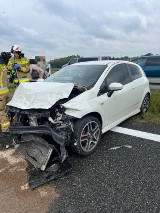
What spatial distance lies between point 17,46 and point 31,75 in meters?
1.10

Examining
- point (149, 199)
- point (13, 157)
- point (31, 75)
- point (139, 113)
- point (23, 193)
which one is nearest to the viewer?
point (149, 199)

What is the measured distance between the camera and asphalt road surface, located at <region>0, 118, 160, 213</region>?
292cm

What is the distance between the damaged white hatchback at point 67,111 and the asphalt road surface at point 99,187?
12.7 inches

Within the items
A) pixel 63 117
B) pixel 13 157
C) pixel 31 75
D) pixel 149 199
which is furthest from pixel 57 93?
pixel 31 75

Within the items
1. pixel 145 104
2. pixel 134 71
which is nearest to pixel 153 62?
pixel 145 104

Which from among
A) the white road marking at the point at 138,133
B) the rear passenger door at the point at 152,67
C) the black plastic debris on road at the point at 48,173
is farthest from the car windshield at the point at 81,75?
the rear passenger door at the point at 152,67

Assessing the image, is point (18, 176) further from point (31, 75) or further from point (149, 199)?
point (31, 75)

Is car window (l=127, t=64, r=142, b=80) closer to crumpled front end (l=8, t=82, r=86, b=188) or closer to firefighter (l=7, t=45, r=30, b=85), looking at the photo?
crumpled front end (l=8, t=82, r=86, b=188)

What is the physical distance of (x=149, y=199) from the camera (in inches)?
118

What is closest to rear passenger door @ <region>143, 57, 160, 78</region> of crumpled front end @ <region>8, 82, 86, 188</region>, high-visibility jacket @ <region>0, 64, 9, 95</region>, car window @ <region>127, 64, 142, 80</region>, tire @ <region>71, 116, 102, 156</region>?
car window @ <region>127, 64, 142, 80</region>

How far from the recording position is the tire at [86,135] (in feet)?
12.8

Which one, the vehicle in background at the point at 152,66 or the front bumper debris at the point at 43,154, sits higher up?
the vehicle in background at the point at 152,66

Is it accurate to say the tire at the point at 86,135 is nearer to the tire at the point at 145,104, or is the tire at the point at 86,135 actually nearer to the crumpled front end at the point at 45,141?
the crumpled front end at the point at 45,141

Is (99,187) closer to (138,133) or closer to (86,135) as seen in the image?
(86,135)
